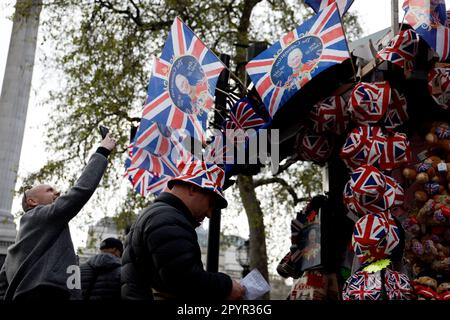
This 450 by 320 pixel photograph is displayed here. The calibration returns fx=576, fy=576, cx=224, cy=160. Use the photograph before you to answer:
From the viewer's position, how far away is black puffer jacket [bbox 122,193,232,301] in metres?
3.11

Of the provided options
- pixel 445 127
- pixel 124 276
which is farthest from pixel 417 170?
pixel 124 276

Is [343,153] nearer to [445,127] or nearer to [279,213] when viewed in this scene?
[445,127]

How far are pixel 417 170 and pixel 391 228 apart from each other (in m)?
0.98

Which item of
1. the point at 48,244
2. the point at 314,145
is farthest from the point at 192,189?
the point at 314,145

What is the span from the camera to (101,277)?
5.68 metres

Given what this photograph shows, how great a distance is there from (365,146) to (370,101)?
41 centimetres

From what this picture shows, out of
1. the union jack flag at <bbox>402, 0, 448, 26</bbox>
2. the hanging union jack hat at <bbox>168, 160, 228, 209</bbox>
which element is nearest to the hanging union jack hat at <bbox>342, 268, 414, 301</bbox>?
the hanging union jack hat at <bbox>168, 160, 228, 209</bbox>

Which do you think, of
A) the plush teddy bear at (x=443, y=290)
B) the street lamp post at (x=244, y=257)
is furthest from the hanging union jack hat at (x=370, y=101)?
the street lamp post at (x=244, y=257)

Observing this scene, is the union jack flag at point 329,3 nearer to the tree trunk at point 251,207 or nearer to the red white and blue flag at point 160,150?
the red white and blue flag at point 160,150

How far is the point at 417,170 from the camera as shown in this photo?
5.53 m

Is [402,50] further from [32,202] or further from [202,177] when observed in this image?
[32,202]

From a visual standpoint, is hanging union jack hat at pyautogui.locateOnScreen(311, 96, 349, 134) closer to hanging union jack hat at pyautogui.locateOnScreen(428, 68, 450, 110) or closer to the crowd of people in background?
hanging union jack hat at pyautogui.locateOnScreen(428, 68, 450, 110)

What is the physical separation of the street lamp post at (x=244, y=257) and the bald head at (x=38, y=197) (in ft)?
30.9

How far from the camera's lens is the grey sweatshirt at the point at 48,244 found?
152 inches
